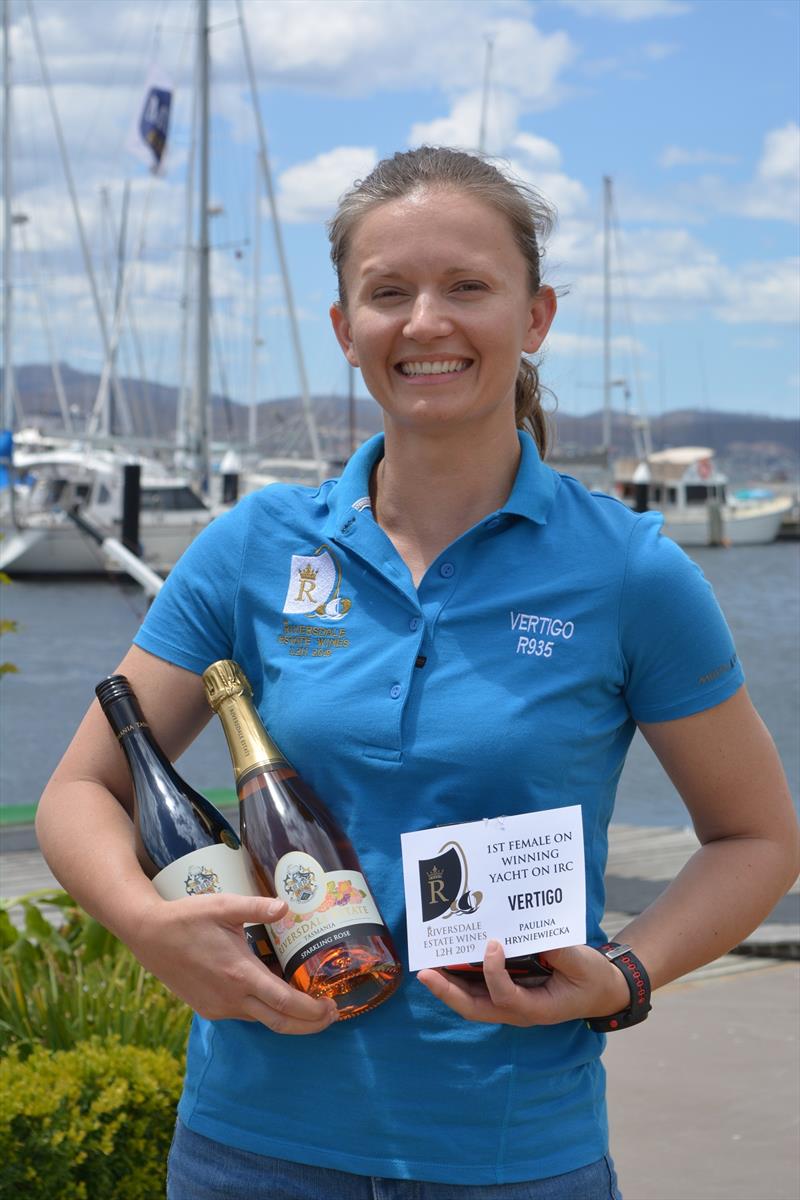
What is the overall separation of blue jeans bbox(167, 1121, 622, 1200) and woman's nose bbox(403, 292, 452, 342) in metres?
0.78

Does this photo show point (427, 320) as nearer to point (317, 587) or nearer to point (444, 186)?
point (444, 186)

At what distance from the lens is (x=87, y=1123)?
266cm

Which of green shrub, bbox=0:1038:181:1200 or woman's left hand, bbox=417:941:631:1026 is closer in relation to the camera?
woman's left hand, bbox=417:941:631:1026

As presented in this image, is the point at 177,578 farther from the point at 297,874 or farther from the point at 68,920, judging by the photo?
the point at 68,920

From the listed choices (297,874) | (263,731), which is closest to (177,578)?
(263,731)

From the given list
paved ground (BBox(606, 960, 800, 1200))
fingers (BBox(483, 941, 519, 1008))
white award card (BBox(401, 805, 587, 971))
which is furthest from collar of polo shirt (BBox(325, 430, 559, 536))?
paved ground (BBox(606, 960, 800, 1200))

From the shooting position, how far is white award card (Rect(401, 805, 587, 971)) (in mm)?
1351

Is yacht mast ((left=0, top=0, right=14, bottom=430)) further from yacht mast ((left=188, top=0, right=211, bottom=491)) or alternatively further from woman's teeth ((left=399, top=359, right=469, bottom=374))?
woman's teeth ((left=399, top=359, right=469, bottom=374))

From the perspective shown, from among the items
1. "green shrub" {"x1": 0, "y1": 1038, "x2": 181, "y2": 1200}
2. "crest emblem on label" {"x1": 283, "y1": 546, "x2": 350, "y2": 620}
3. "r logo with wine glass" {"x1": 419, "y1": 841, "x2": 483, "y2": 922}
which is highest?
"crest emblem on label" {"x1": 283, "y1": 546, "x2": 350, "y2": 620}

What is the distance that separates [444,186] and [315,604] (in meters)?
0.42

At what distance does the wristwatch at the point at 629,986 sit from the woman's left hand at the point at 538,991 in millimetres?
19

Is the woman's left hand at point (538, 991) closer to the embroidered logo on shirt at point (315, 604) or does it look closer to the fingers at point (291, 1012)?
the fingers at point (291, 1012)

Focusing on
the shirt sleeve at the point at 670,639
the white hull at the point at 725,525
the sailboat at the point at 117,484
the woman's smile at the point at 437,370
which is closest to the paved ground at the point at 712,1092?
the shirt sleeve at the point at 670,639

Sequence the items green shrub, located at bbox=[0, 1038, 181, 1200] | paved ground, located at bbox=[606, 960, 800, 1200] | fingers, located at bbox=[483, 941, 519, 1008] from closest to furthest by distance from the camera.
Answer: fingers, located at bbox=[483, 941, 519, 1008]
green shrub, located at bbox=[0, 1038, 181, 1200]
paved ground, located at bbox=[606, 960, 800, 1200]
